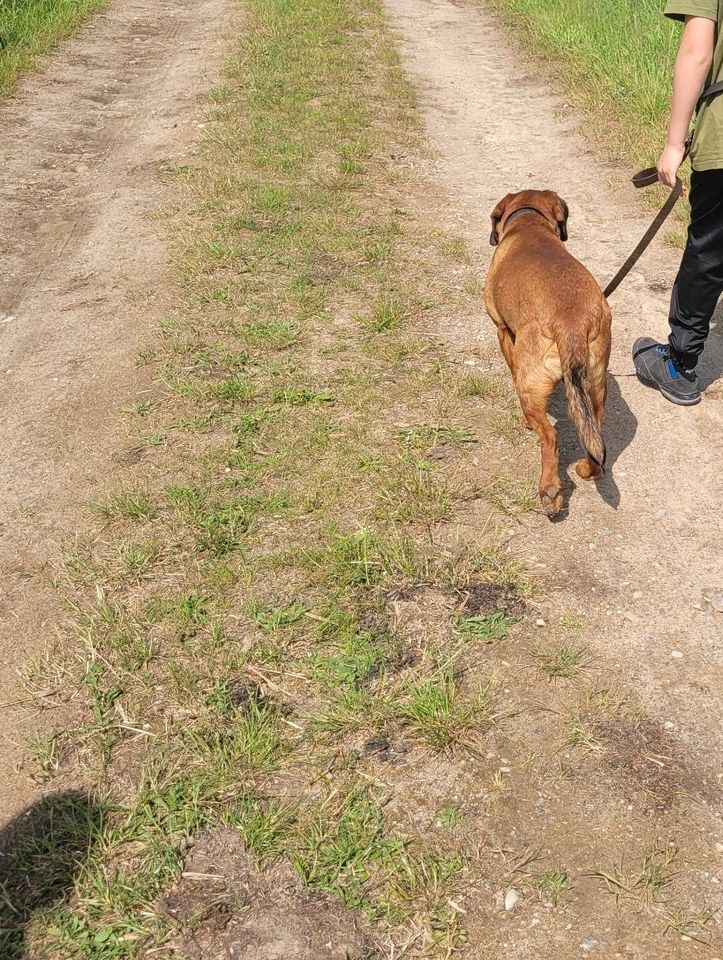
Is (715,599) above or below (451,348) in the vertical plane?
below

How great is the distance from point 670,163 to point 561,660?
7.02ft

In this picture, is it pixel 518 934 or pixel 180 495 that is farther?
pixel 180 495

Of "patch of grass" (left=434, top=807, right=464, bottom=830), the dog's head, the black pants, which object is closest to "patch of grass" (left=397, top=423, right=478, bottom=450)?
the dog's head

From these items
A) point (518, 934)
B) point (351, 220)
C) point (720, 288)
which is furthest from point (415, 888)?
point (351, 220)

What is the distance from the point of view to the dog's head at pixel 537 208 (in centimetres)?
414

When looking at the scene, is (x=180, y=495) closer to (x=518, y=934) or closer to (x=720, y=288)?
(x=518, y=934)

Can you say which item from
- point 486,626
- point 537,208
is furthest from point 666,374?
point 486,626

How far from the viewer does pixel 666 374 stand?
4168 millimetres

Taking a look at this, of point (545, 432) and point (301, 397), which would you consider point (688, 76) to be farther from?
point (301, 397)

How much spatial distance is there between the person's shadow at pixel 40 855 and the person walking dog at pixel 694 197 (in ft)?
10.6

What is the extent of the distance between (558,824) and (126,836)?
120cm

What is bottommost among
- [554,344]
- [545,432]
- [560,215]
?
[545,432]

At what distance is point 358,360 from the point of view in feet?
15.0

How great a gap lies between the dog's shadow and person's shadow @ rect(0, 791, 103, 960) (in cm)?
209
